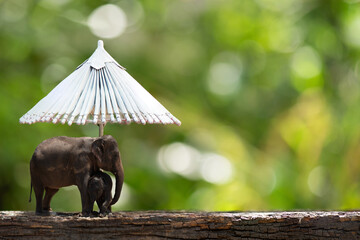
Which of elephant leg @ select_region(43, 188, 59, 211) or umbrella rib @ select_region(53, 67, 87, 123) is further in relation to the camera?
elephant leg @ select_region(43, 188, 59, 211)

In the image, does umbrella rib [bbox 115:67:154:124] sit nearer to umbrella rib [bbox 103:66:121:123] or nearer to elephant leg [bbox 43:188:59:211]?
umbrella rib [bbox 103:66:121:123]

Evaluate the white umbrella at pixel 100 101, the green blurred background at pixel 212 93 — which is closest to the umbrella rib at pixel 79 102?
the white umbrella at pixel 100 101

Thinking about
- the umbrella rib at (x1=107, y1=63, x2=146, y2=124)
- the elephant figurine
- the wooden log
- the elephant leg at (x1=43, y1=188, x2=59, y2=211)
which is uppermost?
the umbrella rib at (x1=107, y1=63, x2=146, y2=124)

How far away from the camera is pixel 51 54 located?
262 cm

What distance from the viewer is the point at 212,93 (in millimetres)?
2842

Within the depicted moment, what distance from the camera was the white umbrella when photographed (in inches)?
49.9

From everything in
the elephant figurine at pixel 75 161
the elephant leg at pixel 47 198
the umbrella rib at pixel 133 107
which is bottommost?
the elephant leg at pixel 47 198

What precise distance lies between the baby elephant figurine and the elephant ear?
0.04m

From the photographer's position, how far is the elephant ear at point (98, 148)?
1299 mm

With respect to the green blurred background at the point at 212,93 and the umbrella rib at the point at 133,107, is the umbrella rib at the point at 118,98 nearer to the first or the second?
the umbrella rib at the point at 133,107

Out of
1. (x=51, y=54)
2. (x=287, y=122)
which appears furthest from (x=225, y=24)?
(x=51, y=54)

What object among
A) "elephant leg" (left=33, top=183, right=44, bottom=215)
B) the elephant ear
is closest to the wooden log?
"elephant leg" (left=33, top=183, right=44, bottom=215)

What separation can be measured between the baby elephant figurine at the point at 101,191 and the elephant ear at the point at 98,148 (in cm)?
4

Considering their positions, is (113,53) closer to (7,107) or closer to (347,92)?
(7,107)
